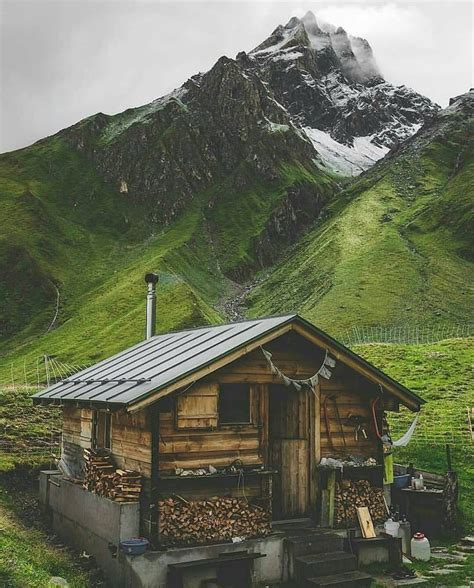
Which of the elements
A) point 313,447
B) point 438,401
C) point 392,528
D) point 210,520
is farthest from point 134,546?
point 438,401

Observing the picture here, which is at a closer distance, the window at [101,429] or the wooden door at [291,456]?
the wooden door at [291,456]

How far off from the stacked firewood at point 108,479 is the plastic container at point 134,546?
1201mm

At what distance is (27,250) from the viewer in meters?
132

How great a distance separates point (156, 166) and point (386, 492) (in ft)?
528

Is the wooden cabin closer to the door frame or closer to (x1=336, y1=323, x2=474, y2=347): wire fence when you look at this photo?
the door frame

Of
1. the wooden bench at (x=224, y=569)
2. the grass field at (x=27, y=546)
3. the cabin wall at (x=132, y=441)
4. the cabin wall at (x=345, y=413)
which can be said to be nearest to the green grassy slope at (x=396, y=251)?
the grass field at (x=27, y=546)

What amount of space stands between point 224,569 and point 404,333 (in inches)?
2567

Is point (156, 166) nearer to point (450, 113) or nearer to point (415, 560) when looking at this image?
point (450, 113)

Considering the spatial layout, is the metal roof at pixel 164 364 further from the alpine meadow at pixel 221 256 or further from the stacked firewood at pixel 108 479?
the alpine meadow at pixel 221 256

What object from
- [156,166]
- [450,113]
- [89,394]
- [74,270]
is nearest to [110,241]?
[74,270]

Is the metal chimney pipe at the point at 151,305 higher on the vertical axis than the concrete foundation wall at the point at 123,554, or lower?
higher

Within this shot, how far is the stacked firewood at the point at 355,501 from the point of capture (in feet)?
57.1

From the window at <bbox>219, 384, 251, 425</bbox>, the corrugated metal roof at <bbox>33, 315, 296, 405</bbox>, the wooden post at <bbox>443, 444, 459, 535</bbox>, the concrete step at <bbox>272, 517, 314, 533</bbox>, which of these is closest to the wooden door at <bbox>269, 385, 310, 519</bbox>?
the concrete step at <bbox>272, 517, 314, 533</bbox>

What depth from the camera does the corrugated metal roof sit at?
15.5 meters
